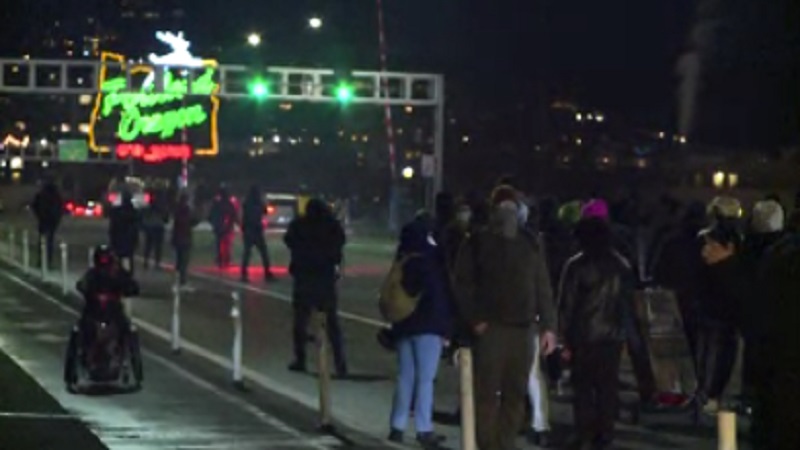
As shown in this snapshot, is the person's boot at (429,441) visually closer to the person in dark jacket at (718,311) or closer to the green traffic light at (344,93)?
the person in dark jacket at (718,311)

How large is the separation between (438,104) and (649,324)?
97.2ft

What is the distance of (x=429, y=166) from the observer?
135ft

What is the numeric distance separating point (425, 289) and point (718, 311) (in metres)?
2.71

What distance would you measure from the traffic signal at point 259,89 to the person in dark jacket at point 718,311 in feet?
93.9

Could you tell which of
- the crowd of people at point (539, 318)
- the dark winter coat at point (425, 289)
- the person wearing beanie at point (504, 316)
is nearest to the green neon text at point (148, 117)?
the crowd of people at point (539, 318)

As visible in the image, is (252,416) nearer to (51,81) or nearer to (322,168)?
(51,81)

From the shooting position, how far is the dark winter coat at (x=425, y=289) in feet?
41.4

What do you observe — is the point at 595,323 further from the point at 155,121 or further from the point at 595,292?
the point at 155,121

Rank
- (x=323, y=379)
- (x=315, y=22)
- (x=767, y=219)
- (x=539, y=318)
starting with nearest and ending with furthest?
(x=539, y=318)
(x=323, y=379)
(x=767, y=219)
(x=315, y=22)

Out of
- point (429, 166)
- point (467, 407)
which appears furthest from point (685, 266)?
point (429, 166)

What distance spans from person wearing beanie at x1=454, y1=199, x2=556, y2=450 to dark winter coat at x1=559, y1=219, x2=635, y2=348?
463 mm

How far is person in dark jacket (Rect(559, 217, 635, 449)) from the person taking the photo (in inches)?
484

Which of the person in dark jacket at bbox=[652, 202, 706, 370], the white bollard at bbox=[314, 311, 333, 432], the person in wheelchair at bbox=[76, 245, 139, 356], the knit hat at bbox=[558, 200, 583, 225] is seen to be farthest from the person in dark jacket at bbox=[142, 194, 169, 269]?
the white bollard at bbox=[314, 311, 333, 432]

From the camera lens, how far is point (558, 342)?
13.1 meters
